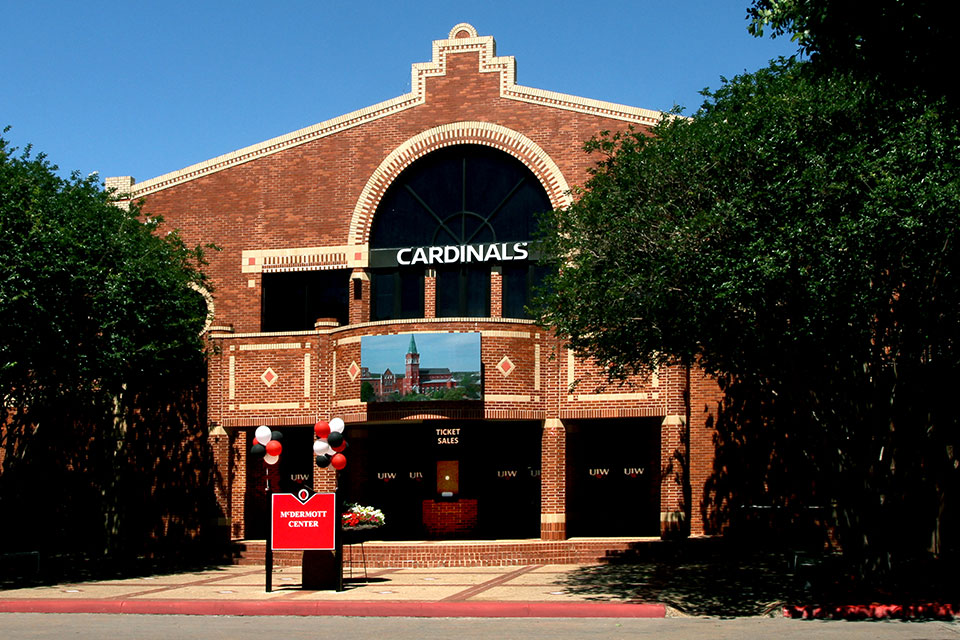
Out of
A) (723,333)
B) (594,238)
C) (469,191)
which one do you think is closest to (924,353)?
(723,333)

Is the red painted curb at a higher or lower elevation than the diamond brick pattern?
lower

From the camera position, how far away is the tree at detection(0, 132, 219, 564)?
2400cm

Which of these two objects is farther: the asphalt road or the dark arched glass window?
the dark arched glass window

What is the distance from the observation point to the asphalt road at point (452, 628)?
15.7 metres

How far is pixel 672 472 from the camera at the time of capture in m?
29.3

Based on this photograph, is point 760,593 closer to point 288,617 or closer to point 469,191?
point 288,617

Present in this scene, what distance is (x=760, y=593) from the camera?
20.5 metres

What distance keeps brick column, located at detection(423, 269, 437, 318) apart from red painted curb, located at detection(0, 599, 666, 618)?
520 inches

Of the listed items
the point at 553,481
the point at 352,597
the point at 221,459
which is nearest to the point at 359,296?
the point at 221,459

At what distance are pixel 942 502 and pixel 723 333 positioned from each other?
392 inches

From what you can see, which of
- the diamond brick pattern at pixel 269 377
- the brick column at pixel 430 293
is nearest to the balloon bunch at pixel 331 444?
the diamond brick pattern at pixel 269 377

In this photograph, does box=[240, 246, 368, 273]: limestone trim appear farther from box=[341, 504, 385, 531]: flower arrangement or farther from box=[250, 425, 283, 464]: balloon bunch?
box=[250, 425, 283, 464]: balloon bunch

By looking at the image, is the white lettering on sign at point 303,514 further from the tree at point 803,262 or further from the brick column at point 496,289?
the brick column at point 496,289

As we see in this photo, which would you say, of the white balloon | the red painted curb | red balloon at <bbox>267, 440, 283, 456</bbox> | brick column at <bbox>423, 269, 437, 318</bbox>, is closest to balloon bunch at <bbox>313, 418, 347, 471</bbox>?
red balloon at <bbox>267, 440, 283, 456</bbox>
